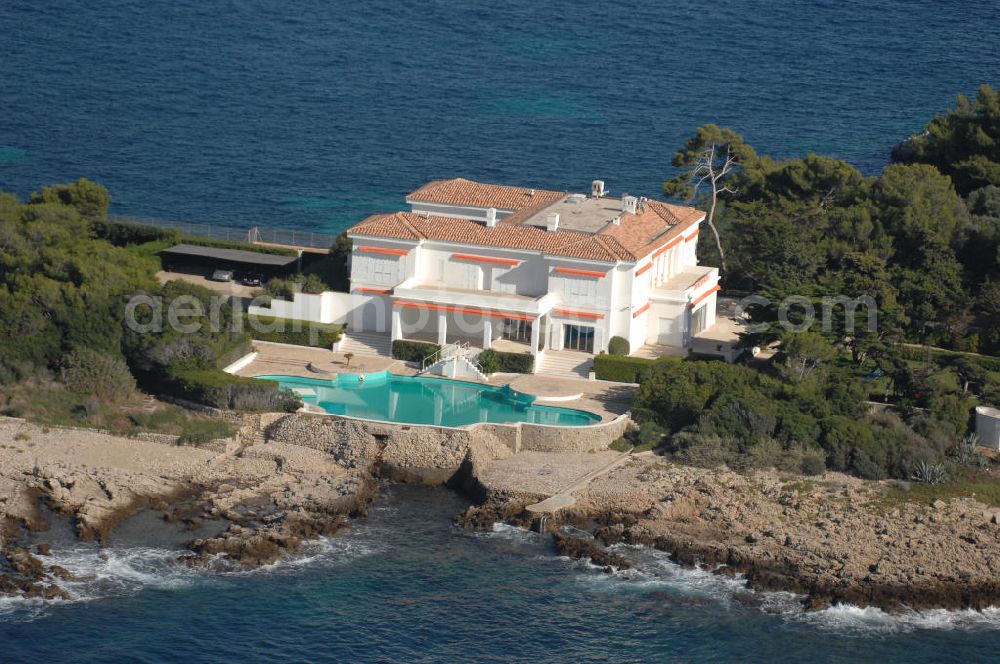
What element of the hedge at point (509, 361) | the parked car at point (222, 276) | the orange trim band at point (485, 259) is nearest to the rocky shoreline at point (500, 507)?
the hedge at point (509, 361)

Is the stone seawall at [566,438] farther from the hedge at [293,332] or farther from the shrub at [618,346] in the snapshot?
the hedge at [293,332]

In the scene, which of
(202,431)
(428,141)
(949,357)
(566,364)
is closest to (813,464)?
(949,357)

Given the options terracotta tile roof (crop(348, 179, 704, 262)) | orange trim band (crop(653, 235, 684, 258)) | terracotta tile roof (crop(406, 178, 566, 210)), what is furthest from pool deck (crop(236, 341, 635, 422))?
terracotta tile roof (crop(406, 178, 566, 210))

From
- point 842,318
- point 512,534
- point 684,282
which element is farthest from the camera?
point 684,282

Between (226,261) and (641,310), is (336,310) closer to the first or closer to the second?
(226,261)

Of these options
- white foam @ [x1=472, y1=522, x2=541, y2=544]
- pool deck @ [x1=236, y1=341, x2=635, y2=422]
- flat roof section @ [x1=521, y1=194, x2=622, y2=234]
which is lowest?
white foam @ [x1=472, y1=522, x2=541, y2=544]

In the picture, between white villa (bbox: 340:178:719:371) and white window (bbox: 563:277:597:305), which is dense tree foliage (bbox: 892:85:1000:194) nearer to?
white villa (bbox: 340:178:719:371)

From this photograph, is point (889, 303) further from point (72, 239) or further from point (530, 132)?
point (530, 132)
